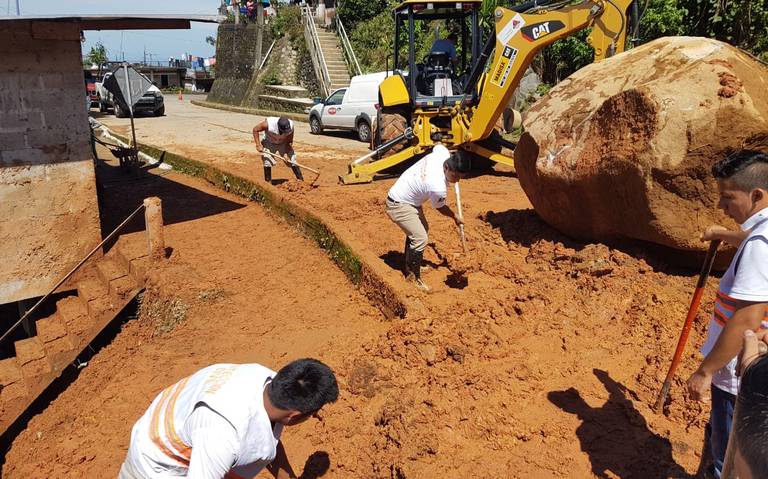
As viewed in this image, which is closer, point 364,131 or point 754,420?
point 754,420

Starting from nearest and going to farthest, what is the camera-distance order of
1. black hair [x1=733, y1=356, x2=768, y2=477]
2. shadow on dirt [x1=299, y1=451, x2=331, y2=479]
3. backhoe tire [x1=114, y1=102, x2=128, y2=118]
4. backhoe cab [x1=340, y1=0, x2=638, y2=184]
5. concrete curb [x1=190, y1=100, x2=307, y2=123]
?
black hair [x1=733, y1=356, x2=768, y2=477]
shadow on dirt [x1=299, y1=451, x2=331, y2=479]
backhoe cab [x1=340, y1=0, x2=638, y2=184]
concrete curb [x1=190, y1=100, x2=307, y2=123]
backhoe tire [x1=114, y1=102, x2=128, y2=118]

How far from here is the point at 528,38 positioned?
8617mm

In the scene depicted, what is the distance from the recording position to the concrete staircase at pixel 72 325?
597 centimetres

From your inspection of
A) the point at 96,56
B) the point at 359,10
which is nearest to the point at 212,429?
the point at 359,10

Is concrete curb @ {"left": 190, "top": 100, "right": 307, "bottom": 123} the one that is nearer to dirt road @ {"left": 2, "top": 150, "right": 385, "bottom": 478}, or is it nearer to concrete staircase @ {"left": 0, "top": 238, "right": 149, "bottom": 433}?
dirt road @ {"left": 2, "top": 150, "right": 385, "bottom": 478}

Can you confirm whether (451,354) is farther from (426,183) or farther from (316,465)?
(426,183)

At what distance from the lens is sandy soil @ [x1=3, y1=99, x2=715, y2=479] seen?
3.62 m

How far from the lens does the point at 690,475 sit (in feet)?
10.6

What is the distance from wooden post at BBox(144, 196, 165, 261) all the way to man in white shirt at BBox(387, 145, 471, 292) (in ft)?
10.1

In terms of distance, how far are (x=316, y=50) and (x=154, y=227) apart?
19459 mm

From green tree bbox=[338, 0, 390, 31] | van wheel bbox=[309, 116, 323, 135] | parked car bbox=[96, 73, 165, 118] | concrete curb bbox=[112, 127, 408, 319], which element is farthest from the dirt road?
green tree bbox=[338, 0, 390, 31]

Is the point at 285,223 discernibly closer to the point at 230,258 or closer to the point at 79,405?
the point at 230,258

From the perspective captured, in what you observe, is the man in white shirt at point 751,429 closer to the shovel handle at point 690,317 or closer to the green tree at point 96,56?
the shovel handle at point 690,317

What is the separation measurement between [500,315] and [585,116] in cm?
206
